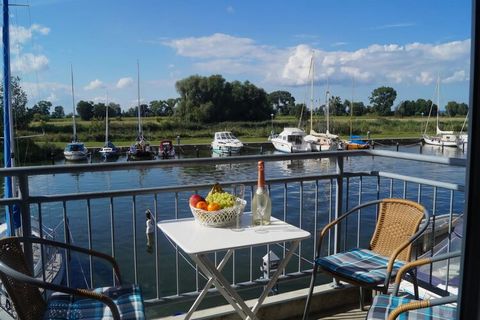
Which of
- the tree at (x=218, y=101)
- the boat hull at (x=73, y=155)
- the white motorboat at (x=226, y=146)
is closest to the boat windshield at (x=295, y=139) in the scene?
the white motorboat at (x=226, y=146)

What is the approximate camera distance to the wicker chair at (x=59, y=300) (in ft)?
6.28

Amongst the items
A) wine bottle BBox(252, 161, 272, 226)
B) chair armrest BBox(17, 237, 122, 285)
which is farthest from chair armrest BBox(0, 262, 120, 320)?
wine bottle BBox(252, 161, 272, 226)

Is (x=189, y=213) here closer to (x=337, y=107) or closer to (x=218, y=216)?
(x=218, y=216)

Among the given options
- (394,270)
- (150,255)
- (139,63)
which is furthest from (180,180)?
(394,270)

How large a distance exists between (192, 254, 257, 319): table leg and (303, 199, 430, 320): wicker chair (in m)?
0.56

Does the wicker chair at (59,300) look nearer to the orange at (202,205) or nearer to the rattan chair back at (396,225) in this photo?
the orange at (202,205)

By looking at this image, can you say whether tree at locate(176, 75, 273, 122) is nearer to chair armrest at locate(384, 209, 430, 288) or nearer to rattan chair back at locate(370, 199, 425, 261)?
rattan chair back at locate(370, 199, 425, 261)

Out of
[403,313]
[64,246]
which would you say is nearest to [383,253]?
[403,313]

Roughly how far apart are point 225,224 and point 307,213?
18.7 m

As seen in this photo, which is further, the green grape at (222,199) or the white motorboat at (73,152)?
the white motorboat at (73,152)

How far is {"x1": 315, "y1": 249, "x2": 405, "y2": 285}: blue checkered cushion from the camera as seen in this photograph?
2.62 meters

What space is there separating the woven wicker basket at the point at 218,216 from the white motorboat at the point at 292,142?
41968 mm

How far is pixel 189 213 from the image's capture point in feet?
49.9

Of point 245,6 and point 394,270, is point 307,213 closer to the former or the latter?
point 245,6
